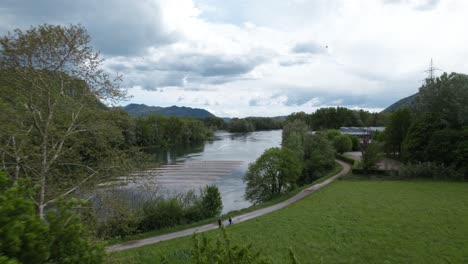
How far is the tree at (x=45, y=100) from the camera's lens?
842cm

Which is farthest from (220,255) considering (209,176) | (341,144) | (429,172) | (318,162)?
(341,144)

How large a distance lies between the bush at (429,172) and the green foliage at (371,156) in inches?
146

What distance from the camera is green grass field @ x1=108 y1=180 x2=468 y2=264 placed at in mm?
13898

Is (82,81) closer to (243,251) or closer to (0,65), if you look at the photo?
(0,65)

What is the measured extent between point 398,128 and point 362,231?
108ft

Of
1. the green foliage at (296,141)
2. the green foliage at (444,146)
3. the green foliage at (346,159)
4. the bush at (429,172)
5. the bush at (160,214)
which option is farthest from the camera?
the green foliage at (346,159)

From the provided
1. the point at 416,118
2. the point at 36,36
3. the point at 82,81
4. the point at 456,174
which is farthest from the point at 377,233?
the point at 416,118

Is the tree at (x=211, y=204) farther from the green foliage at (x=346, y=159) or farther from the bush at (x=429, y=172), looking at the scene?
the green foliage at (x=346, y=159)

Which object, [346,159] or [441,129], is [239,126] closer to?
[346,159]

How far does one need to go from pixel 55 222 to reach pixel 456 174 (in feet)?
123

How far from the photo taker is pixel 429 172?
3288cm

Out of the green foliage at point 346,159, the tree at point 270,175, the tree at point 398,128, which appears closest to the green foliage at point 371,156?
the tree at point 398,128

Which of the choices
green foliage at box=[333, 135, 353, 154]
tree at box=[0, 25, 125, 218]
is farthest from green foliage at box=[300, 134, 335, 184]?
tree at box=[0, 25, 125, 218]

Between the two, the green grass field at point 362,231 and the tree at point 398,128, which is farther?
the tree at point 398,128
